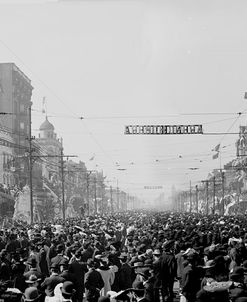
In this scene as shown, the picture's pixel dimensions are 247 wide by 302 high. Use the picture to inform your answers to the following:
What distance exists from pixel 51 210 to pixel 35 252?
5896cm

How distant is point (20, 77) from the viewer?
87000mm

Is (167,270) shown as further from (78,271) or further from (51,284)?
(51,284)

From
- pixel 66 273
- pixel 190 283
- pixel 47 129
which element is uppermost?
pixel 47 129

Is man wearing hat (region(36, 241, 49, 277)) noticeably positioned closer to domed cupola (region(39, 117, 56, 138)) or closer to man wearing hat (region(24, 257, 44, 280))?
man wearing hat (region(24, 257, 44, 280))

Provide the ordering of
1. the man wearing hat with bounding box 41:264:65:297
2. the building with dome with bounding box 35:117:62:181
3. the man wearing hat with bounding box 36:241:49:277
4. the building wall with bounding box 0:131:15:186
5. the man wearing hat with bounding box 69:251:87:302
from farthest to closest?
the building with dome with bounding box 35:117:62:181
the building wall with bounding box 0:131:15:186
the man wearing hat with bounding box 36:241:49:277
the man wearing hat with bounding box 69:251:87:302
the man wearing hat with bounding box 41:264:65:297

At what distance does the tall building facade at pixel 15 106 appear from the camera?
3236 inches

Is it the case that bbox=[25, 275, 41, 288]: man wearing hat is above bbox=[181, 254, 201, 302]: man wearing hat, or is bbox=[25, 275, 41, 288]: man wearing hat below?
above

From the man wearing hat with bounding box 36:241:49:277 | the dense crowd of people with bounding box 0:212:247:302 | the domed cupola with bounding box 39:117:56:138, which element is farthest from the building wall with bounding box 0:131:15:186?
the domed cupola with bounding box 39:117:56:138

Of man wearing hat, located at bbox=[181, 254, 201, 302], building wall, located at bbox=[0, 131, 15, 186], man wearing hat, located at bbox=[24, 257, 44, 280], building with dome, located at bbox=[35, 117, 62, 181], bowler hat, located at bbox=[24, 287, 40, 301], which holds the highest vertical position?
building with dome, located at bbox=[35, 117, 62, 181]

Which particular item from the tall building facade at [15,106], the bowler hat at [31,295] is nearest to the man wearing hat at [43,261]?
the bowler hat at [31,295]

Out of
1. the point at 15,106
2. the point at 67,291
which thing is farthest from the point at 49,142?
the point at 67,291

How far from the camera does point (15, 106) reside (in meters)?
87.1

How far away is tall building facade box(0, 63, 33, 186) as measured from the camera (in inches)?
3236

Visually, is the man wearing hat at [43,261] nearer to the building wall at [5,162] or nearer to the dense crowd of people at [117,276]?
the dense crowd of people at [117,276]
